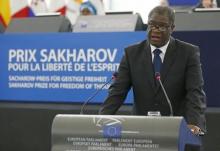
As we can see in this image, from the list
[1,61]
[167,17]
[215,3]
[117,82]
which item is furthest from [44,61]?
[167,17]

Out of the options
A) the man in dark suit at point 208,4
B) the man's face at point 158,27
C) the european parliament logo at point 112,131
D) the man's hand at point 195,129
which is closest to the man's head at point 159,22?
the man's face at point 158,27

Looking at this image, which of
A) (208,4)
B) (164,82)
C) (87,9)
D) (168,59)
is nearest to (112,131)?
(164,82)

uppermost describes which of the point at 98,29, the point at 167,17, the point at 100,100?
the point at 167,17

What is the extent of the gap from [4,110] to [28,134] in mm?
394

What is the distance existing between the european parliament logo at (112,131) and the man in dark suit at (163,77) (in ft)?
1.84

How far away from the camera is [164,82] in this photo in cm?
335

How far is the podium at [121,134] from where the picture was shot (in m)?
2.76

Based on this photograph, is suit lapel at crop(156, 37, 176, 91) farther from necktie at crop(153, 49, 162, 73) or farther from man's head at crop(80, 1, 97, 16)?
man's head at crop(80, 1, 97, 16)

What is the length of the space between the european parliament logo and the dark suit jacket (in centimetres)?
57

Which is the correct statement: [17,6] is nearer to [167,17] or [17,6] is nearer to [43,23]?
[43,23]

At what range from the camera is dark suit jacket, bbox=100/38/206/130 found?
3.32 metres

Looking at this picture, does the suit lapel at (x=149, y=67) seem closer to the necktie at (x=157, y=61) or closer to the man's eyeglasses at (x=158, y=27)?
the necktie at (x=157, y=61)

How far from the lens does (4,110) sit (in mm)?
6273

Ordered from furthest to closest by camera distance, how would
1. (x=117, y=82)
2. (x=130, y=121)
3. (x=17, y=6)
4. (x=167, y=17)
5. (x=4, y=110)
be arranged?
(x=17, y=6) → (x=4, y=110) → (x=117, y=82) → (x=167, y=17) → (x=130, y=121)
